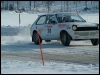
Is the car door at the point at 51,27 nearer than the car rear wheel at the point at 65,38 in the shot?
No

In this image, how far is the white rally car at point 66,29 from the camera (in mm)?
17031

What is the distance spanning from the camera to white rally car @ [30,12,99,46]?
17031 mm

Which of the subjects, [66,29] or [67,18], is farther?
[67,18]

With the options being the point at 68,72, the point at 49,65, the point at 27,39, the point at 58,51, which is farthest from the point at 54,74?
the point at 27,39

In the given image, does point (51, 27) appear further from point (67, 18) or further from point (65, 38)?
point (65, 38)

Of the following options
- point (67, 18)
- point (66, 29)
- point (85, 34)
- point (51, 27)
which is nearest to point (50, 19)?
point (51, 27)

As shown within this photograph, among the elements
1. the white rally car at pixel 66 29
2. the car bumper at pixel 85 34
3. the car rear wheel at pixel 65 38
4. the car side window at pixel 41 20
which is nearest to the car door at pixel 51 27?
the white rally car at pixel 66 29

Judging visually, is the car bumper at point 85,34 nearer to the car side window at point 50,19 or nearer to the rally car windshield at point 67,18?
the rally car windshield at point 67,18

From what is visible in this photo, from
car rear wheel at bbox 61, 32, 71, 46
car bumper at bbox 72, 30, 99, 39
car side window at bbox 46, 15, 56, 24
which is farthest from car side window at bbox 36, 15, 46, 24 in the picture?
car bumper at bbox 72, 30, 99, 39

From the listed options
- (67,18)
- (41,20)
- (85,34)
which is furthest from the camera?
(41,20)

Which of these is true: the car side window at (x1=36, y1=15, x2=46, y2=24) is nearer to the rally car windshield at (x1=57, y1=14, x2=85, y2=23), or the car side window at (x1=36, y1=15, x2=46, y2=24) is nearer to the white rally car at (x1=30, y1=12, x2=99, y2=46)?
the white rally car at (x1=30, y1=12, x2=99, y2=46)

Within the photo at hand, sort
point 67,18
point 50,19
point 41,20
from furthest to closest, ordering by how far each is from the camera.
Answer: point 41,20 → point 50,19 → point 67,18

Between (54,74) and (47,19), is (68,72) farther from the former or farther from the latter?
(47,19)

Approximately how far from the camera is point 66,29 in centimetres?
1717
